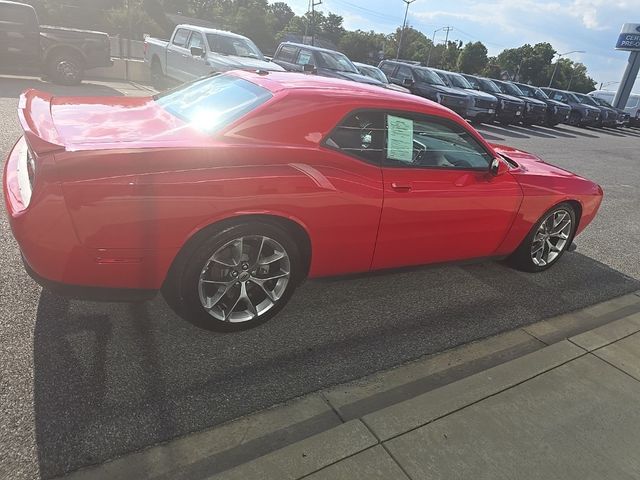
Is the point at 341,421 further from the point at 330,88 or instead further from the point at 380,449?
the point at 330,88

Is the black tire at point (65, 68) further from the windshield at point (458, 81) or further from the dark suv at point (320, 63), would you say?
the windshield at point (458, 81)

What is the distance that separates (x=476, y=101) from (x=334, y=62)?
580 cm

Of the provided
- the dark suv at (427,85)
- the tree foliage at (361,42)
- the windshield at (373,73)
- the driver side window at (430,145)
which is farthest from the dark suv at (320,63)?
the tree foliage at (361,42)

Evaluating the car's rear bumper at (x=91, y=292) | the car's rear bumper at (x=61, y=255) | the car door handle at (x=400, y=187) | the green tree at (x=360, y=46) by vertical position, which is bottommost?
the car's rear bumper at (x=91, y=292)

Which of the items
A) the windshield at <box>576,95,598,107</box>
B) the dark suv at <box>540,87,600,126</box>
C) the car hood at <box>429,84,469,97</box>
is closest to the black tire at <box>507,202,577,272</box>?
the car hood at <box>429,84,469,97</box>

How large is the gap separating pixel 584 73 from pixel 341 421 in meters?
154

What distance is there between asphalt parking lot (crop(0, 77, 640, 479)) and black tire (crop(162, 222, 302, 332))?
14 cm

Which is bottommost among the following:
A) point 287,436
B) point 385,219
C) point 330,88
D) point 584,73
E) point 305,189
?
point 287,436

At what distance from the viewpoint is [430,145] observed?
3564 mm

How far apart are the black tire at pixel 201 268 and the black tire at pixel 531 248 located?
239 cm

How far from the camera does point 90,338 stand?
2768mm

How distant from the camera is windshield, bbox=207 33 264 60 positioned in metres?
11.6

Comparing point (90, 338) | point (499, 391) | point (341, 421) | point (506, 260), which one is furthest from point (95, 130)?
point (506, 260)

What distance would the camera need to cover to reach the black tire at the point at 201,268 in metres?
2.67
